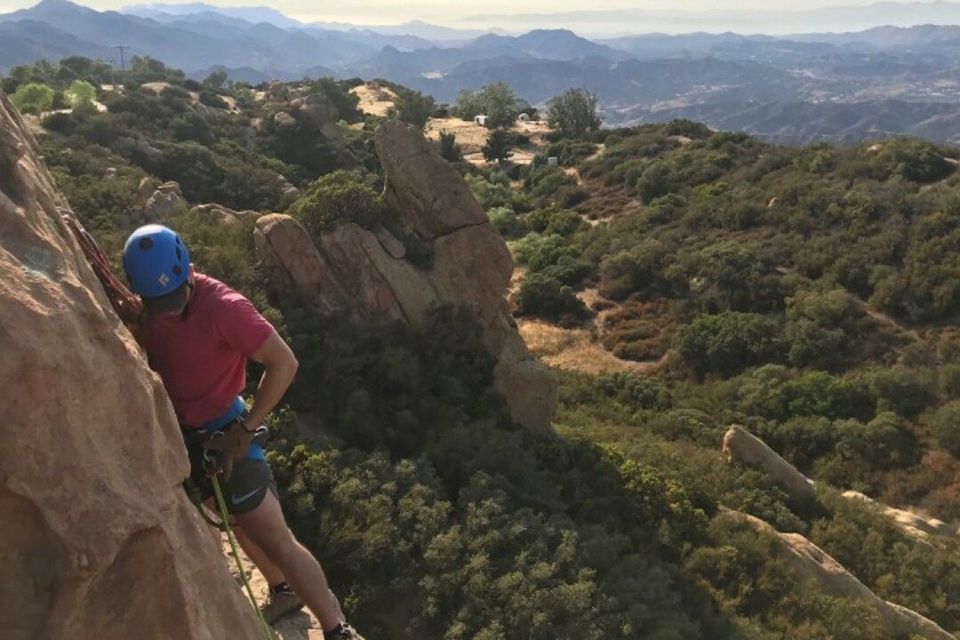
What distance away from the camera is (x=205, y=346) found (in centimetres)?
427

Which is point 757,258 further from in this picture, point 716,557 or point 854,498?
point 716,557

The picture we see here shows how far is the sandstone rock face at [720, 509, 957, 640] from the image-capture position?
36.6ft

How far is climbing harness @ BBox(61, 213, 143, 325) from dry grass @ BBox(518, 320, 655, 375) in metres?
21.0

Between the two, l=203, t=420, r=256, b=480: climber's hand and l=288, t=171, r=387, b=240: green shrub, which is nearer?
l=203, t=420, r=256, b=480: climber's hand

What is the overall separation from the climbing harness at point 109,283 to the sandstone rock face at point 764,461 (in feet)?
45.9

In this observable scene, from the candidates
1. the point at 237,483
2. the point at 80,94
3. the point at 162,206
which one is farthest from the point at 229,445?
the point at 80,94

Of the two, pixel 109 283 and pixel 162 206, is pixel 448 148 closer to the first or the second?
pixel 162 206

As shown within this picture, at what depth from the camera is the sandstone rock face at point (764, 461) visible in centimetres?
1524

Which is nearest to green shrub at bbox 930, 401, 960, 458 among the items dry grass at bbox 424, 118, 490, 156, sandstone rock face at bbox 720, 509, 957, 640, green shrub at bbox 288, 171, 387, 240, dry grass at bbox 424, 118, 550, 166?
sandstone rock face at bbox 720, 509, 957, 640

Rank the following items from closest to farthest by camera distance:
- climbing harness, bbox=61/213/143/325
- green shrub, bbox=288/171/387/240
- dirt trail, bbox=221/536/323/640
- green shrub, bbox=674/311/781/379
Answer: climbing harness, bbox=61/213/143/325 → dirt trail, bbox=221/536/323/640 → green shrub, bbox=288/171/387/240 → green shrub, bbox=674/311/781/379

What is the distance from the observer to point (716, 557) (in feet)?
35.0

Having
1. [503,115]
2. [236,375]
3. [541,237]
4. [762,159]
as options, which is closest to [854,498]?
[236,375]

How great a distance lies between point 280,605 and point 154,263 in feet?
10.2

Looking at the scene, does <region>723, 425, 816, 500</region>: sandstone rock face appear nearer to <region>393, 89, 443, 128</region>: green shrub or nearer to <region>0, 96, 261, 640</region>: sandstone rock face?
<region>0, 96, 261, 640</region>: sandstone rock face
